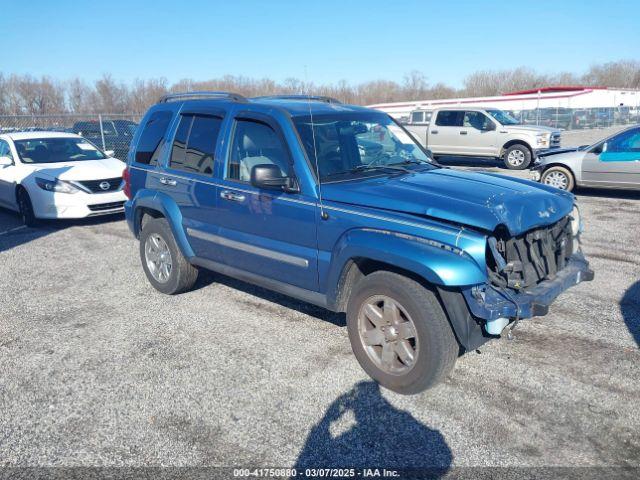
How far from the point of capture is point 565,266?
4.48m

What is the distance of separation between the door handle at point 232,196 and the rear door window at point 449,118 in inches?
569

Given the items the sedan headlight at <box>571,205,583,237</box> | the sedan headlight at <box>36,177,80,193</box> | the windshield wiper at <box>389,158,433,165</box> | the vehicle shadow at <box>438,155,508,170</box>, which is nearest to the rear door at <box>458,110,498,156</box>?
the vehicle shadow at <box>438,155,508,170</box>

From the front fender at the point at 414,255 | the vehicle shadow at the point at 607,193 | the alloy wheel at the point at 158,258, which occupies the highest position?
the front fender at the point at 414,255

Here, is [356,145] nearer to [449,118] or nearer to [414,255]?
[414,255]

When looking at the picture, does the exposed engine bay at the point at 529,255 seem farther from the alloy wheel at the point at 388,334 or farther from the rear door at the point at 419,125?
the rear door at the point at 419,125

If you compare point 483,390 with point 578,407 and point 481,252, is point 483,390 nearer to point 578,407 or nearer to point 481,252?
point 578,407

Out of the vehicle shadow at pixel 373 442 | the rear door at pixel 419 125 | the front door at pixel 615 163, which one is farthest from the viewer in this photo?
the rear door at pixel 419 125

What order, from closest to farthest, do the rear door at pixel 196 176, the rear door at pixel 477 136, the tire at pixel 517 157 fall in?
1. the rear door at pixel 196 176
2. the tire at pixel 517 157
3. the rear door at pixel 477 136

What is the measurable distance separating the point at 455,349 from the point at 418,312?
0.37m

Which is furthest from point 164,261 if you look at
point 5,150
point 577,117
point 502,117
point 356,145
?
point 577,117

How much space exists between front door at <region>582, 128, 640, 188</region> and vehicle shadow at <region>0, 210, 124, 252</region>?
9.49 metres

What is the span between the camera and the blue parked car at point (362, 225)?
3.68 m

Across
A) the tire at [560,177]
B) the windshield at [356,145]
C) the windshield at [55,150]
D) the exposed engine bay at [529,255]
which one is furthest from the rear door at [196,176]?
the tire at [560,177]

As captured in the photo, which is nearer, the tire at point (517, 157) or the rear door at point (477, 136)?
the tire at point (517, 157)
